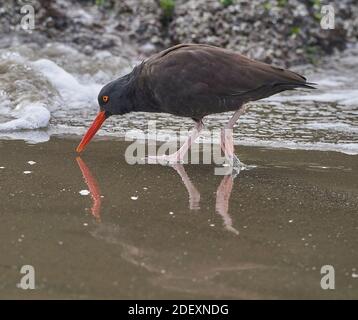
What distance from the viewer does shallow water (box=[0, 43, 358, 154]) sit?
20.4 ft

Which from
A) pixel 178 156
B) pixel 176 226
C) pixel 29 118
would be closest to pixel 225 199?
pixel 176 226

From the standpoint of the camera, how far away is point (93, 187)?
15.6 ft

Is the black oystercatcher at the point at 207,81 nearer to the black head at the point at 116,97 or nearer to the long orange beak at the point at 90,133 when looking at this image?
the black head at the point at 116,97

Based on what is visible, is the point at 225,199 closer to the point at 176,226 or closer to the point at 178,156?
the point at 176,226

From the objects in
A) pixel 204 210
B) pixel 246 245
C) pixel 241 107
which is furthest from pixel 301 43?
pixel 246 245

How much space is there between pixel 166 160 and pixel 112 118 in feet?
4.93

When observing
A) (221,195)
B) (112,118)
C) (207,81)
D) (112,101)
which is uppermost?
(207,81)

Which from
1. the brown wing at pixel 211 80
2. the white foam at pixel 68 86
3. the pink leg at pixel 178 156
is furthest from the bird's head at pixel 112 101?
the white foam at pixel 68 86

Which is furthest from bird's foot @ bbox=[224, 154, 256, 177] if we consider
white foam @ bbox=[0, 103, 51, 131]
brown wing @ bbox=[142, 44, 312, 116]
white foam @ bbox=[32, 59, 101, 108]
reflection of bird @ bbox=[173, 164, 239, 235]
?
white foam @ bbox=[32, 59, 101, 108]

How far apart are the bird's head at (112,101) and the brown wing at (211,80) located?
352mm

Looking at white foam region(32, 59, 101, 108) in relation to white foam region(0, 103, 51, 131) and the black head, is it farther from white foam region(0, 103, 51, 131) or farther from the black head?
the black head

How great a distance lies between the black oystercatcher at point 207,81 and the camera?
526 cm

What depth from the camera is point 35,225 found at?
154 inches

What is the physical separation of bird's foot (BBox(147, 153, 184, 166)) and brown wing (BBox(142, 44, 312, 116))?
0.36 metres
